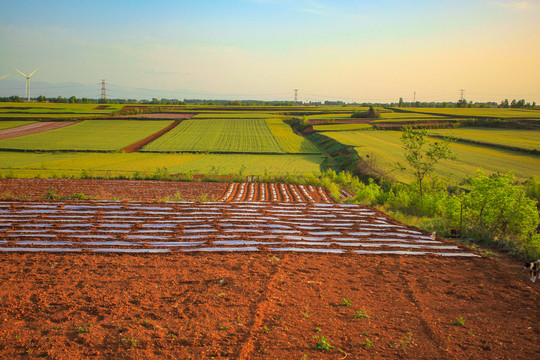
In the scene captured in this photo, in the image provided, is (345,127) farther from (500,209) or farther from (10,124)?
(10,124)

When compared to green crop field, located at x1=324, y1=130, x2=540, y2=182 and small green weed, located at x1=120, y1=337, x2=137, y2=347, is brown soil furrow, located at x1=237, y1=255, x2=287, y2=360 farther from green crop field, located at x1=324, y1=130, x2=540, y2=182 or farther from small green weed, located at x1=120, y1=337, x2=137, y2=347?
green crop field, located at x1=324, y1=130, x2=540, y2=182

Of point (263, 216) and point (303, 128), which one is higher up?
point (303, 128)

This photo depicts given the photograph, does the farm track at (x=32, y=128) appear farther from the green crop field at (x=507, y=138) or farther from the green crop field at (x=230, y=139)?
the green crop field at (x=507, y=138)

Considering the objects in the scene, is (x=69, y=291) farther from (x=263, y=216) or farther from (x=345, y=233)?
(x=345, y=233)

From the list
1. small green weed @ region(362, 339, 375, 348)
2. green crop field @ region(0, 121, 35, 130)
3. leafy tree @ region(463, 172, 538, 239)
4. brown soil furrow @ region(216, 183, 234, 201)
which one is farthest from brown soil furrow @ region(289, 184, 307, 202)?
green crop field @ region(0, 121, 35, 130)

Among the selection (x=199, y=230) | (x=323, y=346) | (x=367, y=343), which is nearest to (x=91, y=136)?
(x=199, y=230)

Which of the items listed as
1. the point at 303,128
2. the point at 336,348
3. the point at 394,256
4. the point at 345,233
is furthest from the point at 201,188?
the point at 303,128
